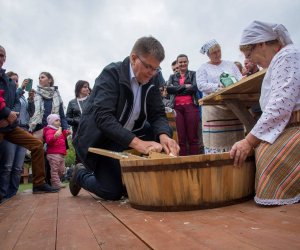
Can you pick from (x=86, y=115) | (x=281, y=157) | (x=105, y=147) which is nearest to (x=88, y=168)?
(x=105, y=147)

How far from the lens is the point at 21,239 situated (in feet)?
5.01

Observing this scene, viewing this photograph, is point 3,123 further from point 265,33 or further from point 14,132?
point 265,33

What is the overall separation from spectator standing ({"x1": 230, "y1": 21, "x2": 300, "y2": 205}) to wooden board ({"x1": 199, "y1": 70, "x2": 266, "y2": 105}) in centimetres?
53

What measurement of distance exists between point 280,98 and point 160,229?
0.89 m

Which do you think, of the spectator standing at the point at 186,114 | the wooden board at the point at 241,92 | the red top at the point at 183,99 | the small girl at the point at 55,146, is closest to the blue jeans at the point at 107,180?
the wooden board at the point at 241,92

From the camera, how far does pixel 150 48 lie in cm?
245

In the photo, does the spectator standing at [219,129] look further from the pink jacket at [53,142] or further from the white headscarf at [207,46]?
the pink jacket at [53,142]

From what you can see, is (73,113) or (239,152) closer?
(239,152)

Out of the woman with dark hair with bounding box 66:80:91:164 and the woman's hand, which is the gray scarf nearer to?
the woman with dark hair with bounding box 66:80:91:164

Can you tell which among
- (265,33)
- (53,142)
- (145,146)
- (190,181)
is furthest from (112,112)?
(53,142)

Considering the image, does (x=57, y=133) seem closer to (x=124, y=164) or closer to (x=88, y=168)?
(x=88, y=168)

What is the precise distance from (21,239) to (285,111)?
1.36 meters

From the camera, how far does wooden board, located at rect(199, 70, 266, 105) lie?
8.69ft

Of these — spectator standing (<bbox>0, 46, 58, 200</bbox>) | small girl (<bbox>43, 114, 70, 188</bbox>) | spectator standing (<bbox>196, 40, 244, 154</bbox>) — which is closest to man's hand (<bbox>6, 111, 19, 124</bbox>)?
spectator standing (<bbox>0, 46, 58, 200</bbox>)
